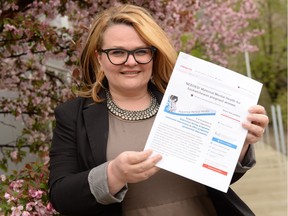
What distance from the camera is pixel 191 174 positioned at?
5.31 ft

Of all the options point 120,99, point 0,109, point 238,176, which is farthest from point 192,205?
point 0,109

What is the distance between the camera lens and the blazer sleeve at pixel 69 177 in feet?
5.26

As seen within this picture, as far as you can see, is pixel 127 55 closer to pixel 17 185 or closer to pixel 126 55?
pixel 126 55

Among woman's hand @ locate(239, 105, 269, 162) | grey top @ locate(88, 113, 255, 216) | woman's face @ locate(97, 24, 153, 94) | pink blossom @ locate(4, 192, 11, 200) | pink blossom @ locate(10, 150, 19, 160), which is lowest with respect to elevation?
pink blossom @ locate(10, 150, 19, 160)

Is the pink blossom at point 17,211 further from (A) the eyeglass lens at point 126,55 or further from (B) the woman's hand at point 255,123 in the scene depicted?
(B) the woman's hand at point 255,123

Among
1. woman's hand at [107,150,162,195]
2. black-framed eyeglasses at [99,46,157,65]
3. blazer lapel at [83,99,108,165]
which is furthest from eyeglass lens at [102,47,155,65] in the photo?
woman's hand at [107,150,162,195]

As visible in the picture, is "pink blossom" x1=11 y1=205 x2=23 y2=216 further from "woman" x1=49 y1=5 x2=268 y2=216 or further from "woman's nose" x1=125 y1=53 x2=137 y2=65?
"woman's nose" x1=125 y1=53 x2=137 y2=65

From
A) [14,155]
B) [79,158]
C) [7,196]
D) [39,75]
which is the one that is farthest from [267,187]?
[79,158]

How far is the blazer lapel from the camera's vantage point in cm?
171

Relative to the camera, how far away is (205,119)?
1650 mm

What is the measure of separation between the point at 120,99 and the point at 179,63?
0.97 ft

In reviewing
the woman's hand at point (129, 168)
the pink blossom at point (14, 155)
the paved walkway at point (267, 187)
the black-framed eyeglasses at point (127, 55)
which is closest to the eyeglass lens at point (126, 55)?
the black-framed eyeglasses at point (127, 55)

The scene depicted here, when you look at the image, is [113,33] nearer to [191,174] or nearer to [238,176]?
[191,174]

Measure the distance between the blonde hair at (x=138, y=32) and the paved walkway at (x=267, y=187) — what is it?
5.41m
